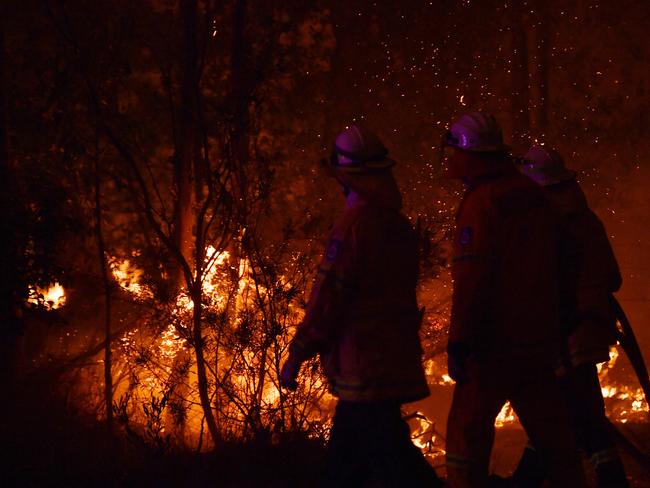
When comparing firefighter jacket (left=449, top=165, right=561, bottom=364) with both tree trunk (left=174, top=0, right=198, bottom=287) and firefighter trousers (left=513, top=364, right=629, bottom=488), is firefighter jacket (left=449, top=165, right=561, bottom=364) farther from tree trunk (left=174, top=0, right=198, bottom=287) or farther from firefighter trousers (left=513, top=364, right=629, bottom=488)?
tree trunk (left=174, top=0, right=198, bottom=287)

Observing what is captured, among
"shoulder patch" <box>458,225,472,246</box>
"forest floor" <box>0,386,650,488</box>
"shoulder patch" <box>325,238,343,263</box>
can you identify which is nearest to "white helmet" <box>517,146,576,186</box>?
"shoulder patch" <box>458,225,472,246</box>

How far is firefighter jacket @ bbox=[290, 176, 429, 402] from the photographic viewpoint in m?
3.73

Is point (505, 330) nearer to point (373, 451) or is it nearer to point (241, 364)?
point (373, 451)

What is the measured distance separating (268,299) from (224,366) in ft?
2.98

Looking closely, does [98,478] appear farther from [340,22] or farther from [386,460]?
[340,22]

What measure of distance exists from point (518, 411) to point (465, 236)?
827 mm

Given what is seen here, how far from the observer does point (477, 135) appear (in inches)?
162

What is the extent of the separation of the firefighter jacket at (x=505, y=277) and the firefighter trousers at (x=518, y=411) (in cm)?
8

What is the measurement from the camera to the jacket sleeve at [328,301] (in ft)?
12.2

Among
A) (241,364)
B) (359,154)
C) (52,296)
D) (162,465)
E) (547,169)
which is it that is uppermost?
(52,296)

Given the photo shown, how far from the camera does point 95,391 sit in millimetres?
10047

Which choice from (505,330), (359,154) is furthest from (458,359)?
(359,154)

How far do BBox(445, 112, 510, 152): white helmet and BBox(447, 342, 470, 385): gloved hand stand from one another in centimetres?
91

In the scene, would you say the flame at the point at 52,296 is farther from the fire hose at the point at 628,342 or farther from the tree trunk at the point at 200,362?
the fire hose at the point at 628,342
